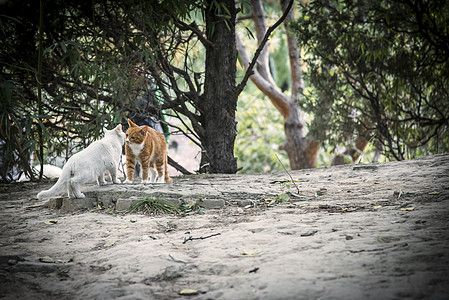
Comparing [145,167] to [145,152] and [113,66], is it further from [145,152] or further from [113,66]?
[113,66]

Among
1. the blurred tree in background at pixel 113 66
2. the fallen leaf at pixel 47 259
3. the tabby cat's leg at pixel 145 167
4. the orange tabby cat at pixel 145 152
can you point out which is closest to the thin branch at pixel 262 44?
the blurred tree in background at pixel 113 66

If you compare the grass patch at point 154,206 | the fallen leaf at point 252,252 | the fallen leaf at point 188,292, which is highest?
the grass patch at point 154,206

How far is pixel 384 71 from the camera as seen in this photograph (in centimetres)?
714

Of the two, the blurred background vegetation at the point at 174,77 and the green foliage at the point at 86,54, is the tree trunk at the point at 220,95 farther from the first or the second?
the green foliage at the point at 86,54

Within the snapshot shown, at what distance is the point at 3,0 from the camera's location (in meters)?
5.26

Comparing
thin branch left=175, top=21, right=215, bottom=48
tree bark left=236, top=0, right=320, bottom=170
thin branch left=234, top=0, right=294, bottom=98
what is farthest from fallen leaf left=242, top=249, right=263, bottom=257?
tree bark left=236, top=0, right=320, bottom=170

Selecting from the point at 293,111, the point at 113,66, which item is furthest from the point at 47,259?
the point at 293,111

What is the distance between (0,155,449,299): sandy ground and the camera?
1654mm

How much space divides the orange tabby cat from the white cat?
22cm

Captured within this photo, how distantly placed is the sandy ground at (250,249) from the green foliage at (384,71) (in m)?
3.51

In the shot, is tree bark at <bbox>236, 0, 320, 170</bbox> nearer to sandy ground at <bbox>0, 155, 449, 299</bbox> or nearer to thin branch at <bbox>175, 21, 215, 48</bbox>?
thin branch at <bbox>175, 21, 215, 48</bbox>

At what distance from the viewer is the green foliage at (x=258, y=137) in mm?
12086

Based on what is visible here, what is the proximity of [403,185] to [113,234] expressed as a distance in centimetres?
249

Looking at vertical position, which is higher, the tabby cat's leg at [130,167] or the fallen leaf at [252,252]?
the tabby cat's leg at [130,167]
